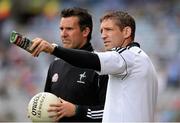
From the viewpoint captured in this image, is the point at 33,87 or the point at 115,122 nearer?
the point at 115,122

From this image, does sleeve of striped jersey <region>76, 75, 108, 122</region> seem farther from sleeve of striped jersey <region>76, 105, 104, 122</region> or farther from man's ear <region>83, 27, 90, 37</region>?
man's ear <region>83, 27, 90, 37</region>

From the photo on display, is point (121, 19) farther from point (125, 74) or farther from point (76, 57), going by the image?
point (76, 57)

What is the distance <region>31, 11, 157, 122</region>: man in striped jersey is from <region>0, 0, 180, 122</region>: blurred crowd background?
6468 mm

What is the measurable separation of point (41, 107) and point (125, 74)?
0.82m

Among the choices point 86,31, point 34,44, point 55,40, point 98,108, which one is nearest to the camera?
point 34,44

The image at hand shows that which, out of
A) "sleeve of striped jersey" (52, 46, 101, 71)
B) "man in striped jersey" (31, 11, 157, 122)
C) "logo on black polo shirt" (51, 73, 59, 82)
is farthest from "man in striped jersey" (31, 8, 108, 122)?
"sleeve of striped jersey" (52, 46, 101, 71)

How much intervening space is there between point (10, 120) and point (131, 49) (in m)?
8.45

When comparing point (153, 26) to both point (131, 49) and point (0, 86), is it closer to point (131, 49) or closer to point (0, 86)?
point (0, 86)

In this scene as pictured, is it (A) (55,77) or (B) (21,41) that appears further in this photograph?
(A) (55,77)

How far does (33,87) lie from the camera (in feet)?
42.4

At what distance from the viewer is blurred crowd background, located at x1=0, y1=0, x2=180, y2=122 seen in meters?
11.4

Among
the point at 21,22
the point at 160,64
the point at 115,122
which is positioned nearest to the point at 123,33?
the point at 115,122

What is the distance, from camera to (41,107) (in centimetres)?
467

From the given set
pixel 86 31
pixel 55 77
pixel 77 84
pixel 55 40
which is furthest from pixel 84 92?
pixel 55 40
